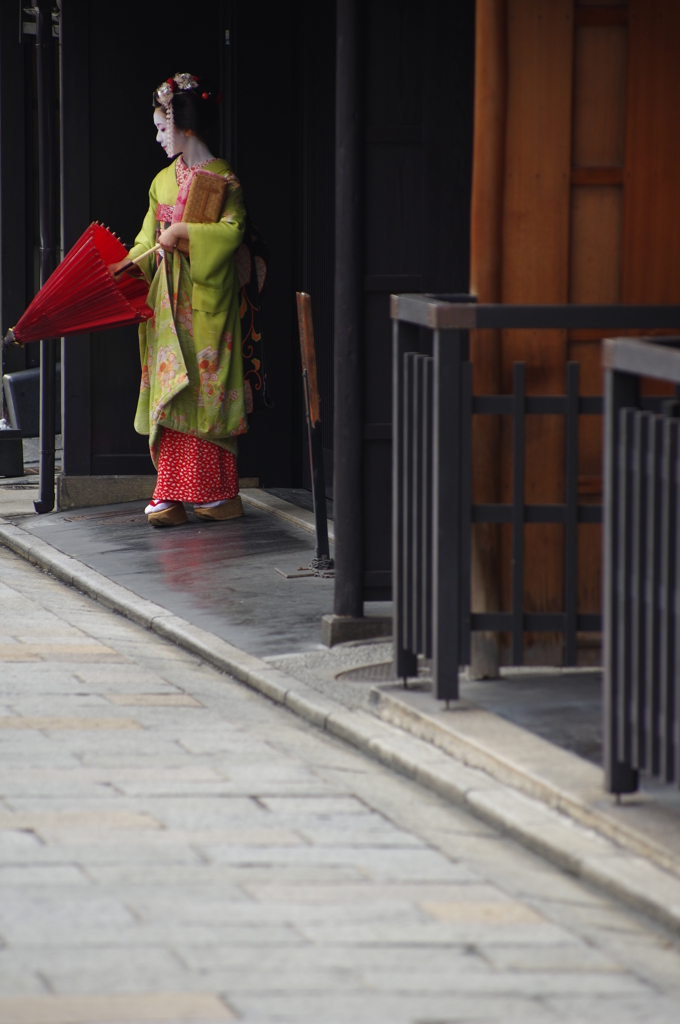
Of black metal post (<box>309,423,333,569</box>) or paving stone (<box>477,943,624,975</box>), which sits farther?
black metal post (<box>309,423,333,569</box>)

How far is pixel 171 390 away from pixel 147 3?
2509 mm

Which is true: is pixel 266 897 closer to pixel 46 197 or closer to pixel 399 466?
pixel 399 466

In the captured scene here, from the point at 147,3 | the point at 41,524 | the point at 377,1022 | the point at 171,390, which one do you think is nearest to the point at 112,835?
the point at 377,1022

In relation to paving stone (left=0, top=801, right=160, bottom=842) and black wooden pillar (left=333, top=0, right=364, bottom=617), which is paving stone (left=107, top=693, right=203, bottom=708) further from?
paving stone (left=0, top=801, right=160, bottom=842)

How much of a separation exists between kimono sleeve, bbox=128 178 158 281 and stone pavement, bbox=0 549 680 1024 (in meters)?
3.83

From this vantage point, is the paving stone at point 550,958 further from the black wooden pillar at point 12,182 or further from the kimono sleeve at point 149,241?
the black wooden pillar at point 12,182

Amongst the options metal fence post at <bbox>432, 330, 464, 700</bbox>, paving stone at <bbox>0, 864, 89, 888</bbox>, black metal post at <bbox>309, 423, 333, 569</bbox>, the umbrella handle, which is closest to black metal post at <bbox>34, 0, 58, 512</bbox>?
the umbrella handle

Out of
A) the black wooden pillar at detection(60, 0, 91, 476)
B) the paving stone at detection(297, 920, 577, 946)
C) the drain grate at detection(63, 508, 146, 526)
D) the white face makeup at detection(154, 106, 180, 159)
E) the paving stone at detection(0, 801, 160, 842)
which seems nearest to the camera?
the paving stone at detection(297, 920, 577, 946)

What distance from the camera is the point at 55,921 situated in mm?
3771

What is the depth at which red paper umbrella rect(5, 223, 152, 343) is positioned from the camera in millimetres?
8961

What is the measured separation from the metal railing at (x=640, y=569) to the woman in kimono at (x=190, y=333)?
4997mm

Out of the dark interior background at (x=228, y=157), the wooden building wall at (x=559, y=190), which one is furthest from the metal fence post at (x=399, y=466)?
the dark interior background at (x=228, y=157)

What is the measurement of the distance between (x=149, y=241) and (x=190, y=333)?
1.71 feet

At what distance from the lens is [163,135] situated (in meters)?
9.03
